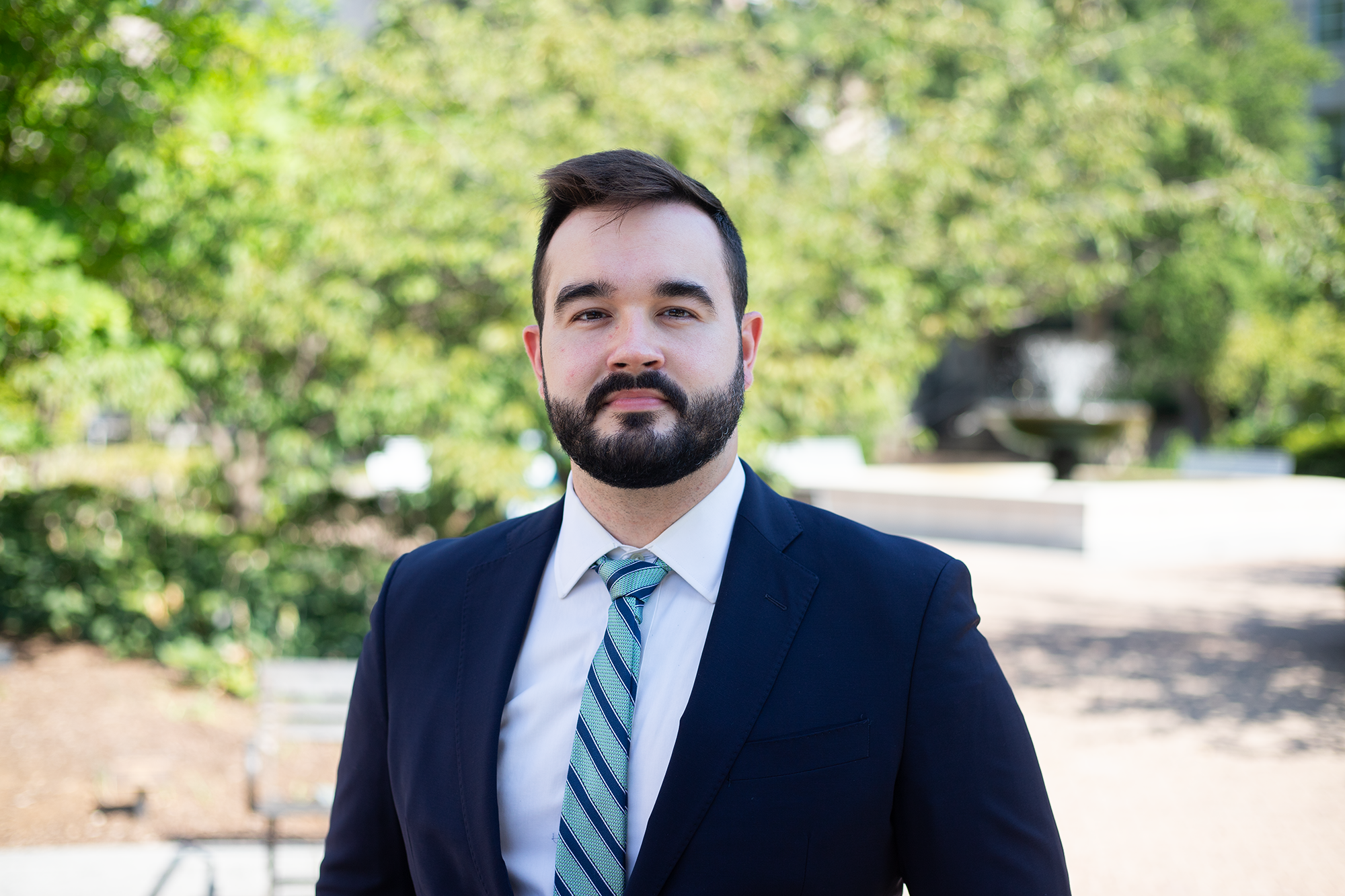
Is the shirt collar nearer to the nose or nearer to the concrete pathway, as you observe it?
the nose

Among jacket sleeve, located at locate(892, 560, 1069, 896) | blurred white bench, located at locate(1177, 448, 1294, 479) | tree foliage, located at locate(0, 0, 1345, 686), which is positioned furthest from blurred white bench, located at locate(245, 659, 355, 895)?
blurred white bench, located at locate(1177, 448, 1294, 479)

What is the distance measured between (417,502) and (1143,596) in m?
7.57

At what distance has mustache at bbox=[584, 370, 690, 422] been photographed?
1.82 metres

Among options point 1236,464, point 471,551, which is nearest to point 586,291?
point 471,551

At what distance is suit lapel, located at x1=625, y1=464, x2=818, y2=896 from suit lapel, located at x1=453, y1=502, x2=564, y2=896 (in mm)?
286

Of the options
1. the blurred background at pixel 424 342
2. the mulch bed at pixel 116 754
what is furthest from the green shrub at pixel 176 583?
the mulch bed at pixel 116 754

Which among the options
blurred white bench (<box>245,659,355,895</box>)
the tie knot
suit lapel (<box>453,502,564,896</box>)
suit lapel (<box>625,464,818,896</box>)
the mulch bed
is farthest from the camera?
the mulch bed

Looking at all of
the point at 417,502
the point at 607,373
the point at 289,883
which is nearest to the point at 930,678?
the point at 607,373

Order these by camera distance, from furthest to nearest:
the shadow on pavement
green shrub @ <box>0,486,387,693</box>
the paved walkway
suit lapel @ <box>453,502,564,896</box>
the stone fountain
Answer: the stone fountain → green shrub @ <box>0,486,387,693</box> → the shadow on pavement → the paved walkway → suit lapel @ <box>453,502,564,896</box>

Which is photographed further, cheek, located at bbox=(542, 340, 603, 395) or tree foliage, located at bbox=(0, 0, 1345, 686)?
tree foliage, located at bbox=(0, 0, 1345, 686)

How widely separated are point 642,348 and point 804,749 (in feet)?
2.33

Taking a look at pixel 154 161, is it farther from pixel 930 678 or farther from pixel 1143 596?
pixel 1143 596

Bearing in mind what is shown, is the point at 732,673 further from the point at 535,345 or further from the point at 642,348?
the point at 535,345

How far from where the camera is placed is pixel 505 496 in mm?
6633
